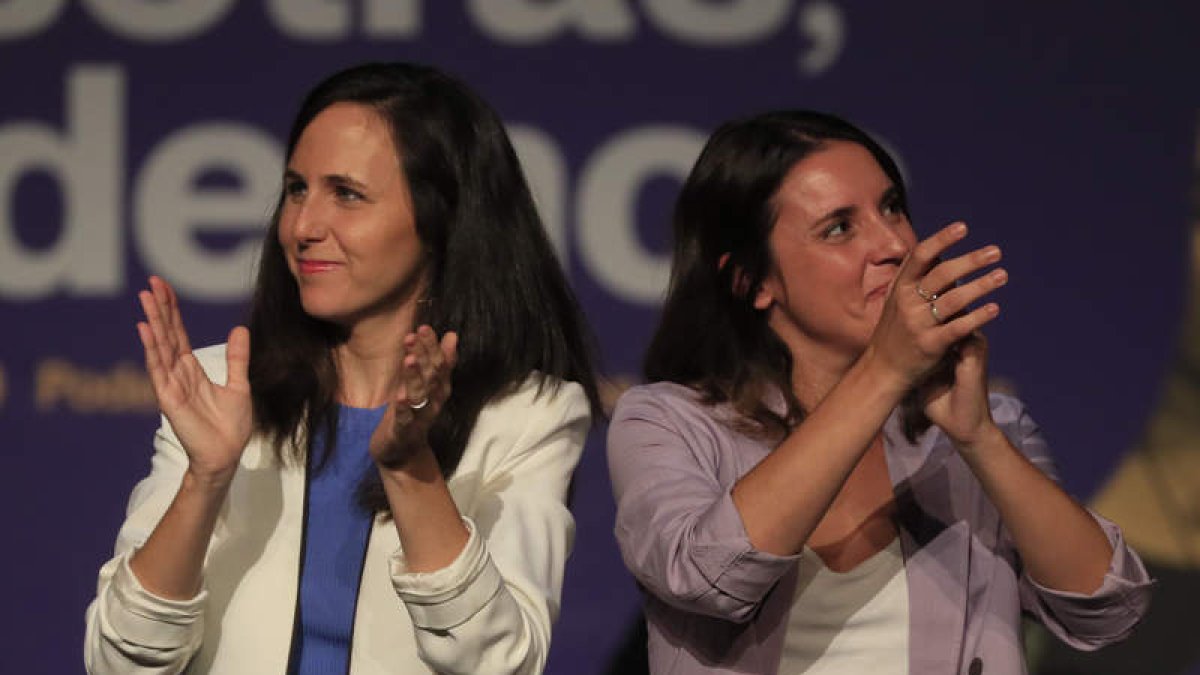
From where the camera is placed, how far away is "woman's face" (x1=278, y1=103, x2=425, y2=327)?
106 inches

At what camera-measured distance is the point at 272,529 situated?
2.67 metres

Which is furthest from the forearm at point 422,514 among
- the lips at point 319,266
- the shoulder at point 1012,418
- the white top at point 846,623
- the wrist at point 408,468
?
the shoulder at point 1012,418

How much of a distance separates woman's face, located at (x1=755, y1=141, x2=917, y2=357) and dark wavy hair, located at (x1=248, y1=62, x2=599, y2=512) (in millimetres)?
342

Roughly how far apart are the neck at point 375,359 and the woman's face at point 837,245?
0.56 m

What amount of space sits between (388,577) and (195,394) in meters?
0.39

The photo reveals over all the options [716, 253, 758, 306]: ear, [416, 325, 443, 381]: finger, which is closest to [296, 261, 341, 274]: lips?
[416, 325, 443, 381]: finger

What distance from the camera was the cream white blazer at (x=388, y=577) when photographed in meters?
2.41

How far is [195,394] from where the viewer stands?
244cm

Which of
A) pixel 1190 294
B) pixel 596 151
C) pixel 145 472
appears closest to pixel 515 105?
pixel 596 151

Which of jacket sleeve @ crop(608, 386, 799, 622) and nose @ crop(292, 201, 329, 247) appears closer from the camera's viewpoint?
jacket sleeve @ crop(608, 386, 799, 622)

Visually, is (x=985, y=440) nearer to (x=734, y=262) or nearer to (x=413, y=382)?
(x=734, y=262)

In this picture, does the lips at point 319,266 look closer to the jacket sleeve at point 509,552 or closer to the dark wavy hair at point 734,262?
the jacket sleeve at point 509,552

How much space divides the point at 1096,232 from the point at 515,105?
1.21 meters

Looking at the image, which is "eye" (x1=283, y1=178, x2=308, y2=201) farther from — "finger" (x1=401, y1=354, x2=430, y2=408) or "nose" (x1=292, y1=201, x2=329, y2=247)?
"finger" (x1=401, y1=354, x2=430, y2=408)
